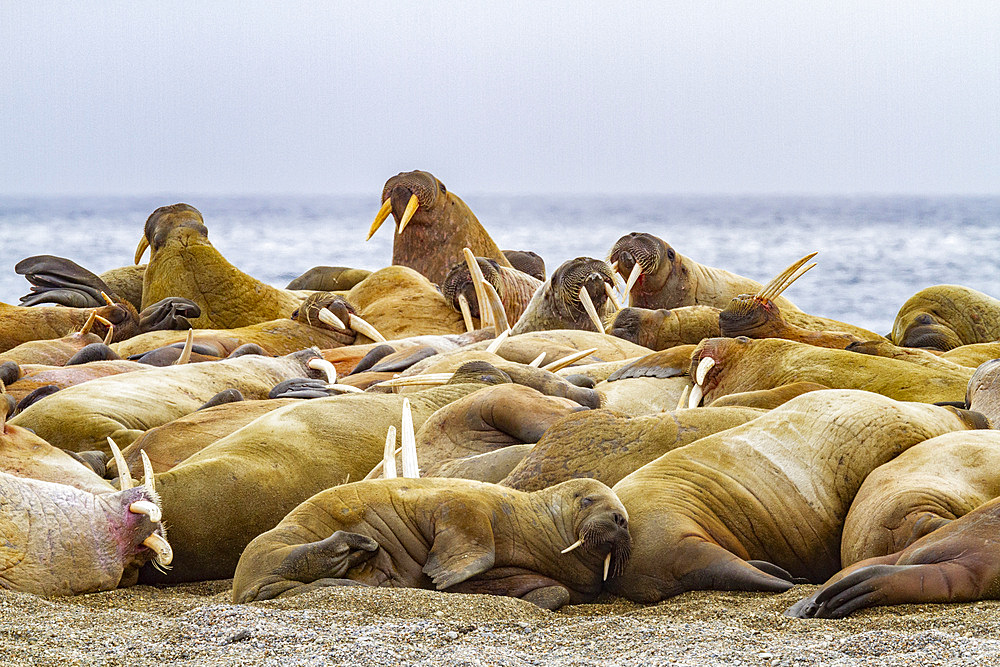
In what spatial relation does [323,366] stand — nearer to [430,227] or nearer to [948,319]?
[430,227]

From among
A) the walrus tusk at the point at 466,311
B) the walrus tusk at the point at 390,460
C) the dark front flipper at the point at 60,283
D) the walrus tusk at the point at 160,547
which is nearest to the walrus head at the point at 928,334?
the walrus tusk at the point at 466,311

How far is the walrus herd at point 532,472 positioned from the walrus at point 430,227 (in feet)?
12.8

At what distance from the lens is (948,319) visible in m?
10.1

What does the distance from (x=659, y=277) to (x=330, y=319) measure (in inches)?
103

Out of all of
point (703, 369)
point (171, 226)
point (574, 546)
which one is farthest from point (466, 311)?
point (574, 546)

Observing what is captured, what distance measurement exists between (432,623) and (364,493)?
75 cm

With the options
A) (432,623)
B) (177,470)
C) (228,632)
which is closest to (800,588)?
(432,623)

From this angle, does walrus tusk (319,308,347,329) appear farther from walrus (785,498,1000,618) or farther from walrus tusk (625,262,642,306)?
walrus (785,498,1000,618)

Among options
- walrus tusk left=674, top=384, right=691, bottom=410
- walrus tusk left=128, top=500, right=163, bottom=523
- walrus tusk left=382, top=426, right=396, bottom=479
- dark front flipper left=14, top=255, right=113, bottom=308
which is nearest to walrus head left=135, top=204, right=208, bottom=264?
dark front flipper left=14, top=255, right=113, bottom=308

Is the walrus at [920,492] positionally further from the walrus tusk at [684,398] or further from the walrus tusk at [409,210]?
the walrus tusk at [409,210]

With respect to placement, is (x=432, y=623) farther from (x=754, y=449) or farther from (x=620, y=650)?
(x=754, y=449)

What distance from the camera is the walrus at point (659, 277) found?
387 inches

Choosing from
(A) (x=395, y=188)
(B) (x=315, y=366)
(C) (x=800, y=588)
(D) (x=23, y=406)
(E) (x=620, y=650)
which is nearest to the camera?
(E) (x=620, y=650)

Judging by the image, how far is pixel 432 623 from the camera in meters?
2.94
